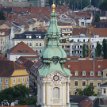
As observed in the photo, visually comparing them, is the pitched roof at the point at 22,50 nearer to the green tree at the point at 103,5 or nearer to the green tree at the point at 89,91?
the green tree at the point at 89,91

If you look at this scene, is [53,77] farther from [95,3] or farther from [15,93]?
[95,3]

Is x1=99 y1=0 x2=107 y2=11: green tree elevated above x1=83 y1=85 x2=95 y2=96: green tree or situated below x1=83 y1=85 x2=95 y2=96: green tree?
above

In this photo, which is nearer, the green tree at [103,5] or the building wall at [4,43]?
the building wall at [4,43]

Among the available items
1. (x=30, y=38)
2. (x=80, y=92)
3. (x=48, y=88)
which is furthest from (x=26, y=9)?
(x=48, y=88)

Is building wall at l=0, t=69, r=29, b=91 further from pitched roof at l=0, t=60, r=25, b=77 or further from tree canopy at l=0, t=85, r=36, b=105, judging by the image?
tree canopy at l=0, t=85, r=36, b=105

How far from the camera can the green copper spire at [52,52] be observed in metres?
37.1

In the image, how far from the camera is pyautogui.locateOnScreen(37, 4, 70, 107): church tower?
3716 cm

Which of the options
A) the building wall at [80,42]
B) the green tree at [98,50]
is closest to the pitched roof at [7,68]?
the green tree at [98,50]

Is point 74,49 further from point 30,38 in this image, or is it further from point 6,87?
point 6,87

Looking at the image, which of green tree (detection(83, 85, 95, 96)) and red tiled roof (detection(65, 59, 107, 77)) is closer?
green tree (detection(83, 85, 95, 96))

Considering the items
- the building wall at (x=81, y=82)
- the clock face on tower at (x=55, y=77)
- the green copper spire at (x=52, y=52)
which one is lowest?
the clock face on tower at (x=55, y=77)

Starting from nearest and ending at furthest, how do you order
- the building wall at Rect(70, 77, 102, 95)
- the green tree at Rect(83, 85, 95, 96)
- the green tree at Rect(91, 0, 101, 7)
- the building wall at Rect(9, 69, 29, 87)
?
the green tree at Rect(83, 85, 95, 96) → the building wall at Rect(70, 77, 102, 95) → the building wall at Rect(9, 69, 29, 87) → the green tree at Rect(91, 0, 101, 7)

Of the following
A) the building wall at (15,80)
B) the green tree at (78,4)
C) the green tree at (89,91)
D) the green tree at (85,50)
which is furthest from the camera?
the green tree at (78,4)

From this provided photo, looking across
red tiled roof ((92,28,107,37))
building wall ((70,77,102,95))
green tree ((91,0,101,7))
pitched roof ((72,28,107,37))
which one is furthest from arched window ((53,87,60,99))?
green tree ((91,0,101,7))
